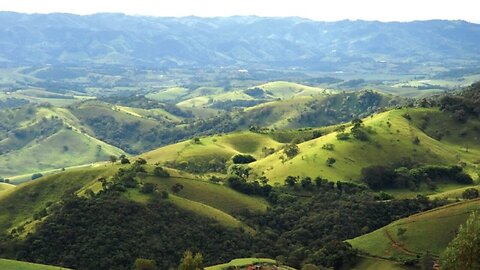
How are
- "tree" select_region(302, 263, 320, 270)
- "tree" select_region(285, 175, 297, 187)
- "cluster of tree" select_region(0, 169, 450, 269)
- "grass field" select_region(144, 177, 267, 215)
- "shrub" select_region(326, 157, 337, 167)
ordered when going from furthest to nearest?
"shrub" select_region(326, 157, 337, 167) < "tree" select_region(285, 175, 297, 187) < "grass field" select_region(144, 177, 267, 215) < "cluster of tree" select_region(0, 169, 450, 269) < "tree" select_region(302, 263, 320, 270)

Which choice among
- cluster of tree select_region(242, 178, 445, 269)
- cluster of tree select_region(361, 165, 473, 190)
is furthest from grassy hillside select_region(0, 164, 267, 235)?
cluster of tree select_region(361, 165, 473, 190)

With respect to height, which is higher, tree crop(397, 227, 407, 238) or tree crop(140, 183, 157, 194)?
tree crop(397, 227, 407, 238)

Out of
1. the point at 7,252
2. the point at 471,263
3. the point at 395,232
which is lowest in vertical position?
the point at 7,252

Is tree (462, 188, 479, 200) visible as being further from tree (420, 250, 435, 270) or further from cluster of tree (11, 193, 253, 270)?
cluster of tree (11, 193, 253, 270)

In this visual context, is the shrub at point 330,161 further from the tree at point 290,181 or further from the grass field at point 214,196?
the grass field at point 214,196

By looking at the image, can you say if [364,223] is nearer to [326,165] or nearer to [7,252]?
[326,165]

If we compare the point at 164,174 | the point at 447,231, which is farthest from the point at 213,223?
the point at 447,231

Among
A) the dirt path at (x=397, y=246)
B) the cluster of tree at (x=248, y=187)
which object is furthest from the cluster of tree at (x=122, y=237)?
the dirt path at (x=397, y=246)

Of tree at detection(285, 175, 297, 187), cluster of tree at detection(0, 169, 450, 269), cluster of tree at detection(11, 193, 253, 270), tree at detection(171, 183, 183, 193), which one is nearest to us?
cluster of tree at detection(0, 169, 450, 269)
